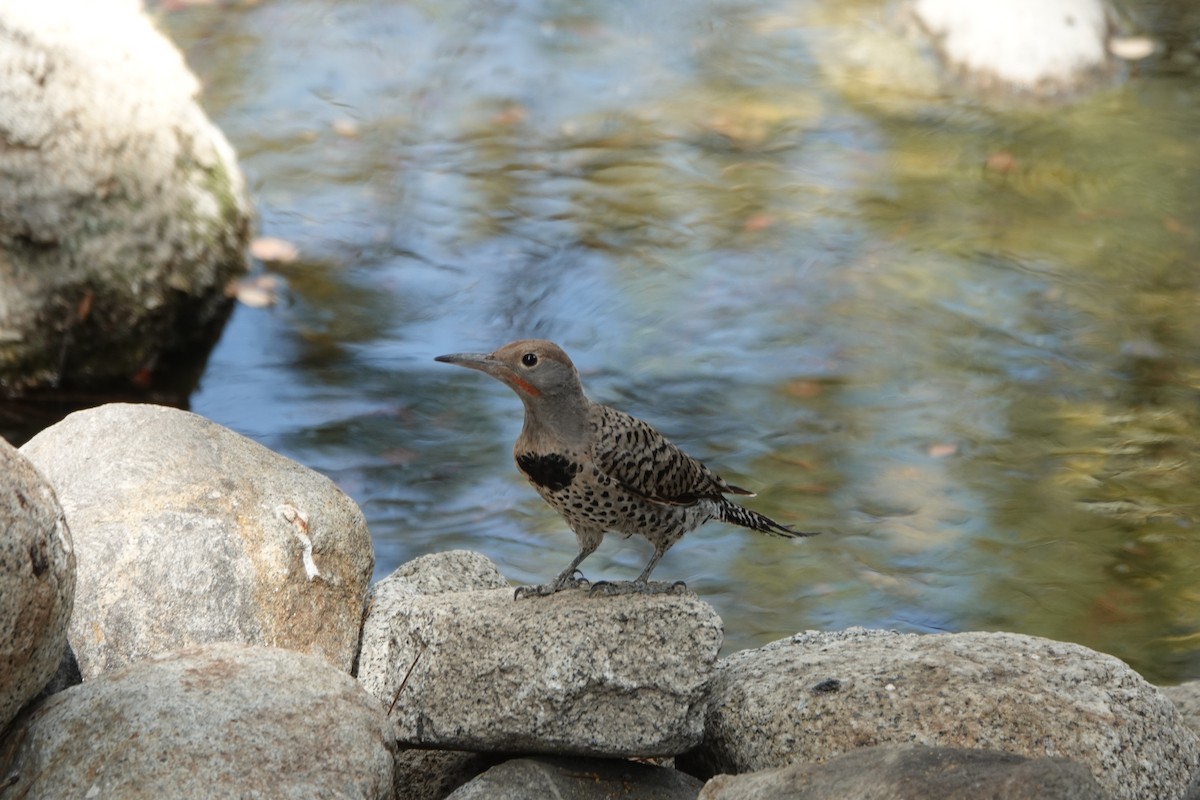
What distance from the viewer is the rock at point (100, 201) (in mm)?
7395

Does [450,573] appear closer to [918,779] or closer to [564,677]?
[564,677]

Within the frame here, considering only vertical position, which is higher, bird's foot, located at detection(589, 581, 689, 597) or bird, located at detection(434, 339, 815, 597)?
bird, located at detection(434, 339, 815, 597)

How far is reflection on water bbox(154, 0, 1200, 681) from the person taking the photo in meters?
7.15

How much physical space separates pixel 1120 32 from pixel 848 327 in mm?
5221

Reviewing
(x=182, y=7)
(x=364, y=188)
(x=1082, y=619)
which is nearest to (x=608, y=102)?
(x=364, y=188)

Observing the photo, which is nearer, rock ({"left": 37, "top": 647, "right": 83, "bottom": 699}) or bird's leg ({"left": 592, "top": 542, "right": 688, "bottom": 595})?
rock ({"left": 37, "top": 647, "right": 83, "bottom": 699})

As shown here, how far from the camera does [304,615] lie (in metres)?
4.48

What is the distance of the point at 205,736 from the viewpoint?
3566 millimetres

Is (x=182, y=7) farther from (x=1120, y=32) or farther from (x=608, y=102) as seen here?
(x=1120, y=32)

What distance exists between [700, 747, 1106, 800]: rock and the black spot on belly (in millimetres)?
1048

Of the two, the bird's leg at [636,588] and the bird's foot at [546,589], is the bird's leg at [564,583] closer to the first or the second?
the bird's foot at [546,589]

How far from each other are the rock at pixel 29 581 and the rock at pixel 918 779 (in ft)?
5.52

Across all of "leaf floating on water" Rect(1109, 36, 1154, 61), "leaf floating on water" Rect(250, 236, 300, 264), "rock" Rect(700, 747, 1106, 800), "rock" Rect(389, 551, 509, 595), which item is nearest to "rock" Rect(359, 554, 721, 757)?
"rock" Rect(700, 747, 1106, 800)

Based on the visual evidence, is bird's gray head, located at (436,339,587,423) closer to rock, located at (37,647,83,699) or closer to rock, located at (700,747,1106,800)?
rock, located at (700,747,1106,800)
